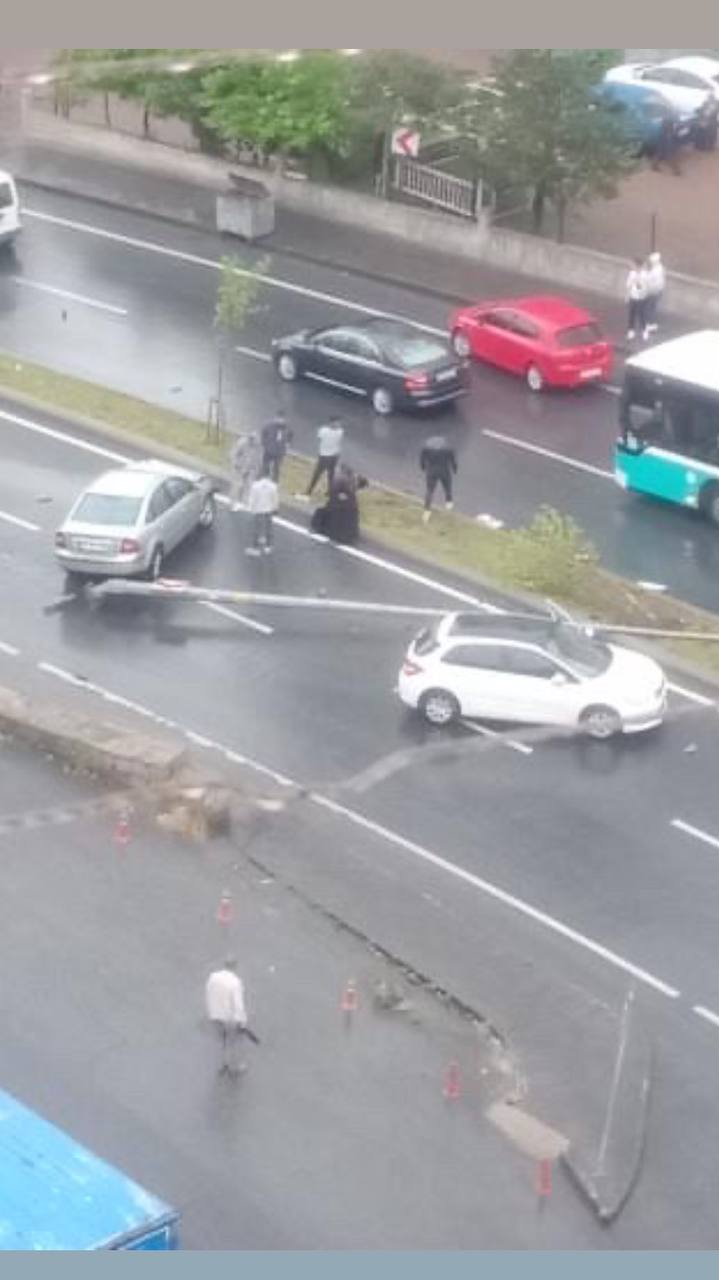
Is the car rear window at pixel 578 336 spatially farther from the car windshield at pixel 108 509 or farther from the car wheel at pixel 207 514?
the car windshield at pixel 108 509

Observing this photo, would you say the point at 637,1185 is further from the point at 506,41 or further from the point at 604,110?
the point at 604,110

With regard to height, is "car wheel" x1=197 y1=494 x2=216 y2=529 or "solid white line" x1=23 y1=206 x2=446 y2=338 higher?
"solid white line" x1=23 y1=206 x2=446 y2=338

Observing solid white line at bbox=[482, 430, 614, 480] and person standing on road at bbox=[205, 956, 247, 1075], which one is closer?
person standing on road at bbox=[205, 956, 247, 1075]

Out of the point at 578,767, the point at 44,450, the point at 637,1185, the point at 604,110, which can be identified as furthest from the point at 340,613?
the point at 604,110

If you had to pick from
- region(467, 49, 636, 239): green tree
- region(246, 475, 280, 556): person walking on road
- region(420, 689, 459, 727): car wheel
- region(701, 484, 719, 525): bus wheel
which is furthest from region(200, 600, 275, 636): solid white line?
region(467, 49, 636, 239): green tree

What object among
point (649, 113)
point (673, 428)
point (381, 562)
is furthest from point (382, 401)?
point (649, 113)

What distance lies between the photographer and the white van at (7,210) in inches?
1647

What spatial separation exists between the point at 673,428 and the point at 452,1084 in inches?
590

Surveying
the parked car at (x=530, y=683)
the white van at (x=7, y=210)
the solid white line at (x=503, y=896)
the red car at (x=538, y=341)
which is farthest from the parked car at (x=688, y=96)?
the solid white line at (x=503, y=896)

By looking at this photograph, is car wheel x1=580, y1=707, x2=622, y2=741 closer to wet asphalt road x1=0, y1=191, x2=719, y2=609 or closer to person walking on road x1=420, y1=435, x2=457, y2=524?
wet asphalt road x1=0, y1=191, x2=719, y2=609

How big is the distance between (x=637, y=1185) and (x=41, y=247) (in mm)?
29157

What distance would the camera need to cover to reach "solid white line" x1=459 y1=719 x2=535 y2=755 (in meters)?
25.2

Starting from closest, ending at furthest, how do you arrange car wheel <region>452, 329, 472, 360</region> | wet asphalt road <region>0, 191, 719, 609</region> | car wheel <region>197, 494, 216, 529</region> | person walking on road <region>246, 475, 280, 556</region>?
person walking on road <region>246, 475, 280, 556</region> < car wheel <region>197, 494, 216, 529</region> < wet asphalt road <region>0, 191, 719, 609</region> < car wheel <region>452, 329, 472, 360</region>

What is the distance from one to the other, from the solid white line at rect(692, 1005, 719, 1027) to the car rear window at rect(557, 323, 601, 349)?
17542mm
